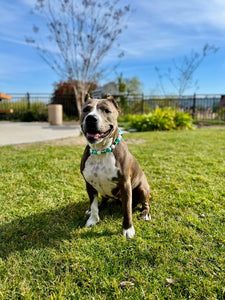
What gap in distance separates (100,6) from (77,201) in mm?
12099

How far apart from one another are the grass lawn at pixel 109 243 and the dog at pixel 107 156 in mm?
322

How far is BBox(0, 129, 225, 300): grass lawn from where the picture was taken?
1673mm

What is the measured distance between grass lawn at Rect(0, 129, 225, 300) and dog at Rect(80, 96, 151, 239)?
0.32 m

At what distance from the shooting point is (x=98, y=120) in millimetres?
1891

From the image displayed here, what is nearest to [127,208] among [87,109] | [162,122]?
[87,109]

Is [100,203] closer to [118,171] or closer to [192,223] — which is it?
[118,171]

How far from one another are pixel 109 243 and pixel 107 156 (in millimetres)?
826

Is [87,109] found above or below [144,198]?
above

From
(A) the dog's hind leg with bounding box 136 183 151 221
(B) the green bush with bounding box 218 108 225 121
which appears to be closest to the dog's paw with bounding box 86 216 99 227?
(A) the dog's hind leg with bounding box 136 183 151 221

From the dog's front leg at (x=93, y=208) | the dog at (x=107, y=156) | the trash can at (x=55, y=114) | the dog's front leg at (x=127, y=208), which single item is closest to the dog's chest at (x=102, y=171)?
the dog at (x=107, y=156)

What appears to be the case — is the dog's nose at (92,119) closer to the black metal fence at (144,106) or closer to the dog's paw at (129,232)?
the dog's paw at (129,232)

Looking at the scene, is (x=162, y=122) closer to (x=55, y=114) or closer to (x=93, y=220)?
(x=55, y=114)

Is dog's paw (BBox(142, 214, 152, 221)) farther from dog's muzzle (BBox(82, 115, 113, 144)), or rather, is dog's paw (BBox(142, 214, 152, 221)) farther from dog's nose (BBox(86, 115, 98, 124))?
dog's nose (BBox(86, 115, 98, 124))

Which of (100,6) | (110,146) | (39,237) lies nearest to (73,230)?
(39,237)
